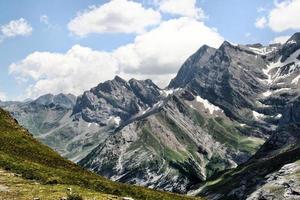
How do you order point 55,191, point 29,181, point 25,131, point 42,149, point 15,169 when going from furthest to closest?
point 25,131
point 42,149
point 15,169
point 29,181
point 55,191

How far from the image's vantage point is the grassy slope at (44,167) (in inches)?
1976

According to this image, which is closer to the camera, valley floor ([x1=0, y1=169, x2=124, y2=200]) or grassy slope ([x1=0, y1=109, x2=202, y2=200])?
valley floor ([x1=0, y1=169, x2=124, y2=200])

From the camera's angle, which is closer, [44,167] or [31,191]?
[31,191]

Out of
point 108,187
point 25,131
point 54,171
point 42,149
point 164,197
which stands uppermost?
point 25,131

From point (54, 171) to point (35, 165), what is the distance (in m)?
2.20

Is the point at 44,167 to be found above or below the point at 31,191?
above

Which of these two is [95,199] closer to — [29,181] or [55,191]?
[55,191]

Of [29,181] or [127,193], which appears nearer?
[29,181]

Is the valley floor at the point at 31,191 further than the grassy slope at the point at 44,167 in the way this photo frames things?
No

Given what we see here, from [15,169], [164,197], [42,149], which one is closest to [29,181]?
[15,169]

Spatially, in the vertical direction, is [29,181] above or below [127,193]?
above

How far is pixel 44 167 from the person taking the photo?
54.7 metres

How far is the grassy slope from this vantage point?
50.2 metres

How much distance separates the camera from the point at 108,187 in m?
52.0
